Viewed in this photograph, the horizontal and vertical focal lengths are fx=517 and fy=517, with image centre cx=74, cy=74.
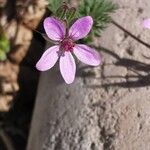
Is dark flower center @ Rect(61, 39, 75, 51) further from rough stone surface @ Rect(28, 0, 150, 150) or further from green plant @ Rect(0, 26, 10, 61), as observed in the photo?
green plant @ Rect(0, 26, 10, 61)

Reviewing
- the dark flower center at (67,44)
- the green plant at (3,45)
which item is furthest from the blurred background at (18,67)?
the dark flower center at (67,44)

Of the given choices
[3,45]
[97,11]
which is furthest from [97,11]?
[3,45]

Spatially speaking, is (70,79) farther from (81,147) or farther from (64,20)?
(81,147)

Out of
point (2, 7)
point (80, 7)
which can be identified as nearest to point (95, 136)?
point (80, 7)

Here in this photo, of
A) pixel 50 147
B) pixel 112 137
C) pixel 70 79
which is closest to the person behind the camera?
pixel 70 79

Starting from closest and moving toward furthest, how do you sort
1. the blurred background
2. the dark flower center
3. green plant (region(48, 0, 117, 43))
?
1. the dark flower center
2. green plant (region(48, 0, 117, 43))
3. the blurred background

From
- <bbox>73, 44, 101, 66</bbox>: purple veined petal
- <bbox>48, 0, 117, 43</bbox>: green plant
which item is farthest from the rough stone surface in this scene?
<bbox>73, 44, 101, 66</bbox>: purple veined petal
